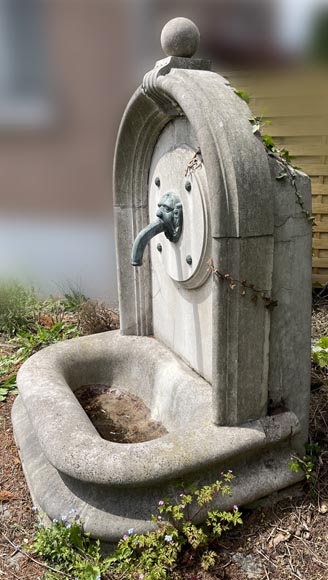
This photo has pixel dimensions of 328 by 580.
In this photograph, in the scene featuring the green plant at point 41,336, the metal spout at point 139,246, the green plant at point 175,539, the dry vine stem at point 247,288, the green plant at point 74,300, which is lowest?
the green plant at point 175,539

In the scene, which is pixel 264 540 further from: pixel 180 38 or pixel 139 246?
pixel 180 38

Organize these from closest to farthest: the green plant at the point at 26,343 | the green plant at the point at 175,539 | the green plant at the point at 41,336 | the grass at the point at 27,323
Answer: the green plant at the point at 175,539, the green plant at the point at 26,343, the grass at the point at 27,323, the green plant at the point at 41,336

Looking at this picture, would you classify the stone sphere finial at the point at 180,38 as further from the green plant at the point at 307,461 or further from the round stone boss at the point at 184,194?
the green plant at the point at 307,461

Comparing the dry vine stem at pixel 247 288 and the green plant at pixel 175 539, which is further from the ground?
the dry vine stem at pixel 247 288

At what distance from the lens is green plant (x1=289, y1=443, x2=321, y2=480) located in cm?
201

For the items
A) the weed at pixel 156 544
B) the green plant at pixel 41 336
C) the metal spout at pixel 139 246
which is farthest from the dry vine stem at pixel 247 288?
the green plant at pixel 41 336

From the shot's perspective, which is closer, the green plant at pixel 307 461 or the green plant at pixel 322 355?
the green plant at pixel 307 461

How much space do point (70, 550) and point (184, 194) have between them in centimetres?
166

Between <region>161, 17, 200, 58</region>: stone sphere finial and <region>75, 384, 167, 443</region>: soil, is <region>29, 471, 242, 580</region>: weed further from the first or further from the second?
<region>161, 17, 200, 58</region>: stone sphere finial

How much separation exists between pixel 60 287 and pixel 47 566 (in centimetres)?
358

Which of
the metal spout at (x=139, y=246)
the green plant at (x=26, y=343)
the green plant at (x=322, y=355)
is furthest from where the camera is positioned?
the green plant at (x=26, y=343)

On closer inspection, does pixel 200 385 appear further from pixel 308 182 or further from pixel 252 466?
pixel 308 182

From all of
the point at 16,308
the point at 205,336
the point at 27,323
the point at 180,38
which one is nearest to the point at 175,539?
the point at 205,336

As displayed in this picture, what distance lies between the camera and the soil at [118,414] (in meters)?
2.39
